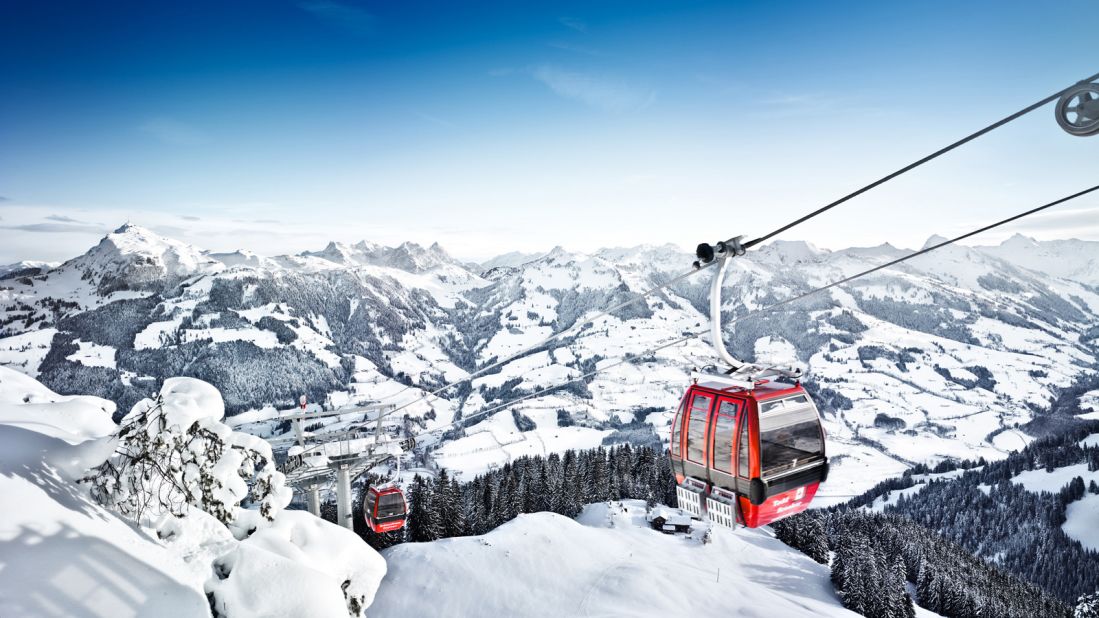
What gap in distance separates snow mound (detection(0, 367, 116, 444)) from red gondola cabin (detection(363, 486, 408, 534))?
14958mm

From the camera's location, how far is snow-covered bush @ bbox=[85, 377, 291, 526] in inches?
367

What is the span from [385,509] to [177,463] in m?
17.8

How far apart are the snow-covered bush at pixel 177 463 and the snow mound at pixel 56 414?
5.14 feet

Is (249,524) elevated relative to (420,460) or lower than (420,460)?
elevated

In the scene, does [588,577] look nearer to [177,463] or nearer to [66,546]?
[177,463]

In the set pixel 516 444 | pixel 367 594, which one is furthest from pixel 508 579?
pixel 516 444

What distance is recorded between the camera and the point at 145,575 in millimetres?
8312

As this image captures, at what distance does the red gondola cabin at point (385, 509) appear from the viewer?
25.6m

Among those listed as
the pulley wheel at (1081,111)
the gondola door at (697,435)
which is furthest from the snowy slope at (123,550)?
the pulley wheel at (1081,111)

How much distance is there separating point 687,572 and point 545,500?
23.6m

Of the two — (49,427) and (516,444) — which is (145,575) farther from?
(516,444)

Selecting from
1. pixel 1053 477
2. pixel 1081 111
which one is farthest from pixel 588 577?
pixel 1053 477

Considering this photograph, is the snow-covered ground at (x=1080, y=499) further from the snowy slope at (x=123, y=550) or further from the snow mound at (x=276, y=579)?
the snowy slope at (x=123, y=550)

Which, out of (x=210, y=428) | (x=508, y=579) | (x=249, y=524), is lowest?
(x=508, y=579)
